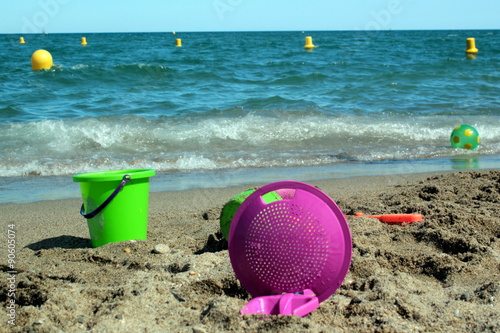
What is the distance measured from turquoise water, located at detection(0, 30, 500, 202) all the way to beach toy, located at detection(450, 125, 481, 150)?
0.12 metres

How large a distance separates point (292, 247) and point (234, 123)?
647 centimetres

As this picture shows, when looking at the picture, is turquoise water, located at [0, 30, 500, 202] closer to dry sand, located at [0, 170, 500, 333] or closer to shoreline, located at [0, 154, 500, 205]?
shoreline, located at [0, 154, 500, 205]

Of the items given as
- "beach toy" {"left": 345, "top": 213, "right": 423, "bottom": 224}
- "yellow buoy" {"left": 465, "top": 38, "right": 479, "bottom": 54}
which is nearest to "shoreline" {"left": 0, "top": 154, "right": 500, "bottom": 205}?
"beach toy" {"left": 345, "top": 213, "right": 423, "bottom": 224}

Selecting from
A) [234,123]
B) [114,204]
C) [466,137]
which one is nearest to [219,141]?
[234,123]

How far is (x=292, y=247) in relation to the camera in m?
2.06

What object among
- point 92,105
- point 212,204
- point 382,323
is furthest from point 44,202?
point 92,105

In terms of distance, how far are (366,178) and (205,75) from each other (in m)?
9.86

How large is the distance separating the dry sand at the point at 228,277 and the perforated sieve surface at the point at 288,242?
202 millimetres

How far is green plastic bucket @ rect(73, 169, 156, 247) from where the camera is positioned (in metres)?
3.18

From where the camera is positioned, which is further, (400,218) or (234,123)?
(234,123)

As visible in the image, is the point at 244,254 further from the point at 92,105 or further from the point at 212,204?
the point at 92,105

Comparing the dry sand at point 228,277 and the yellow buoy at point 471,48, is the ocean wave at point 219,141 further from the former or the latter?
the yellow buoy at point 471,48

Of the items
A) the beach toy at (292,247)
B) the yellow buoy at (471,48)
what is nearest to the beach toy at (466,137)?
the beach toy at (292,247)

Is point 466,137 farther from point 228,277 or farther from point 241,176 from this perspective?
point 228,277
